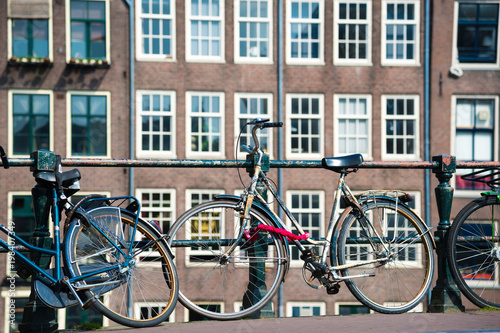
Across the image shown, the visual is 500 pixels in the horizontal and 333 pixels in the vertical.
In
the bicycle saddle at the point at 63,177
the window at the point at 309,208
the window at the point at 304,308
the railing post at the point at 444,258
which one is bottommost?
the window at the point at 304,308

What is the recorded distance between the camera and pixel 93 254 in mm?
2984

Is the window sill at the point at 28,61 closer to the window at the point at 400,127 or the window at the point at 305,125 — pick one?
the window at the point at 305,125

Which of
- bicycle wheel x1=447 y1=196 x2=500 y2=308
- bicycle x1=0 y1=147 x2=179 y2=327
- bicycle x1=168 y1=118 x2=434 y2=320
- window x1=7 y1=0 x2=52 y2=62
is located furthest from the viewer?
window x1=7 y1=0 x2=52 y2=62

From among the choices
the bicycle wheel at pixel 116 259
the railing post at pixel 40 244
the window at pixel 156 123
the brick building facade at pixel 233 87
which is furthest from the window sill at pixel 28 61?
the bicycle wheel at pixel 116 259

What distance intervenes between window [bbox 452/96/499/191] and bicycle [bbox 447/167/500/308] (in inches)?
634

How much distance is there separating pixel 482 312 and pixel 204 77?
15962 millimetres

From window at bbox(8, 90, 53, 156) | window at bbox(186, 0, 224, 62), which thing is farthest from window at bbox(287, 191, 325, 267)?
window at bbox(8, 90, 53, 156)

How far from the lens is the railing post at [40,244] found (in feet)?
10.4

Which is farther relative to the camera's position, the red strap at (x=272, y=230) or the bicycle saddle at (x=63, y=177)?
the red strap at (x=272, y=230)

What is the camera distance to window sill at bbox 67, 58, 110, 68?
730 inches

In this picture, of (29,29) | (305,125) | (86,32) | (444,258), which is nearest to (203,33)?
(86,32)

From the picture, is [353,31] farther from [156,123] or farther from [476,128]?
[156,123]

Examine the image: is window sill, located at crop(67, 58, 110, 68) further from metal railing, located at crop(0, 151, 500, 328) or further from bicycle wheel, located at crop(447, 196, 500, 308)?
bicycle wheel, located at crop(447, 196, 500, 308)

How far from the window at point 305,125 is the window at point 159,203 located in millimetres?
4154
